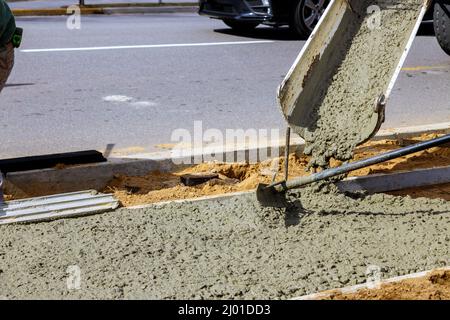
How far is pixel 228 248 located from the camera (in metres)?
4.27

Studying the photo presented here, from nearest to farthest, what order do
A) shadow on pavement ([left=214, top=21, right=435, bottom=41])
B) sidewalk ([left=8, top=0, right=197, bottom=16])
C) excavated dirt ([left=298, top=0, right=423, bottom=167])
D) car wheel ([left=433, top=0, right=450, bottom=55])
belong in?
excavated dirt ([left=298, top=0, right=423, bottom=167]) < car wheel ([left=433, top=0, right=450, bottom=55]) < shadow on pavement ([left=214, top=21, right=435, bottom=41]) < sidewalk ([left=8, top=0, right=197, bottom=16])

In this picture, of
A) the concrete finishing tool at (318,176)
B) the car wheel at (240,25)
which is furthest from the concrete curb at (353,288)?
the car wheel at (240,25)

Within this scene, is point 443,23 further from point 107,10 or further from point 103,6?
point 103,6

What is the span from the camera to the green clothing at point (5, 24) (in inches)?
179

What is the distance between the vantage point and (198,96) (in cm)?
816

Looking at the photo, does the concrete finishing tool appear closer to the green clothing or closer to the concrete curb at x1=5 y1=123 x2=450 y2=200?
the concrete curb at x1=5 y1=123 x2=450 y2=200

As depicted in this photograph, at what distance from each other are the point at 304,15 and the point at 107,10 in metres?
5.17

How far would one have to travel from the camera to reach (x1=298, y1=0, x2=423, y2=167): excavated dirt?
511 cm

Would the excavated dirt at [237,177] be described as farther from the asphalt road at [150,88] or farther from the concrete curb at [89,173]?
the asphalt road at [150,88]

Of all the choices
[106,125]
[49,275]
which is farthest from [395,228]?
Answer: [106,125]

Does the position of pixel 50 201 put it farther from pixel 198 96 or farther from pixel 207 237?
pixel 198 96

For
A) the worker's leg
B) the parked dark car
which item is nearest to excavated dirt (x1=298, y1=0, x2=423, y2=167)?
the worker's leg

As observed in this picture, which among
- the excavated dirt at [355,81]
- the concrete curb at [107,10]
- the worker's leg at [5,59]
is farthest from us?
the concrete curb at [107,10]

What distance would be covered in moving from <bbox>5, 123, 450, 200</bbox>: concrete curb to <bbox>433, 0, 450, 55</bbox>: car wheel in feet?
13.2
